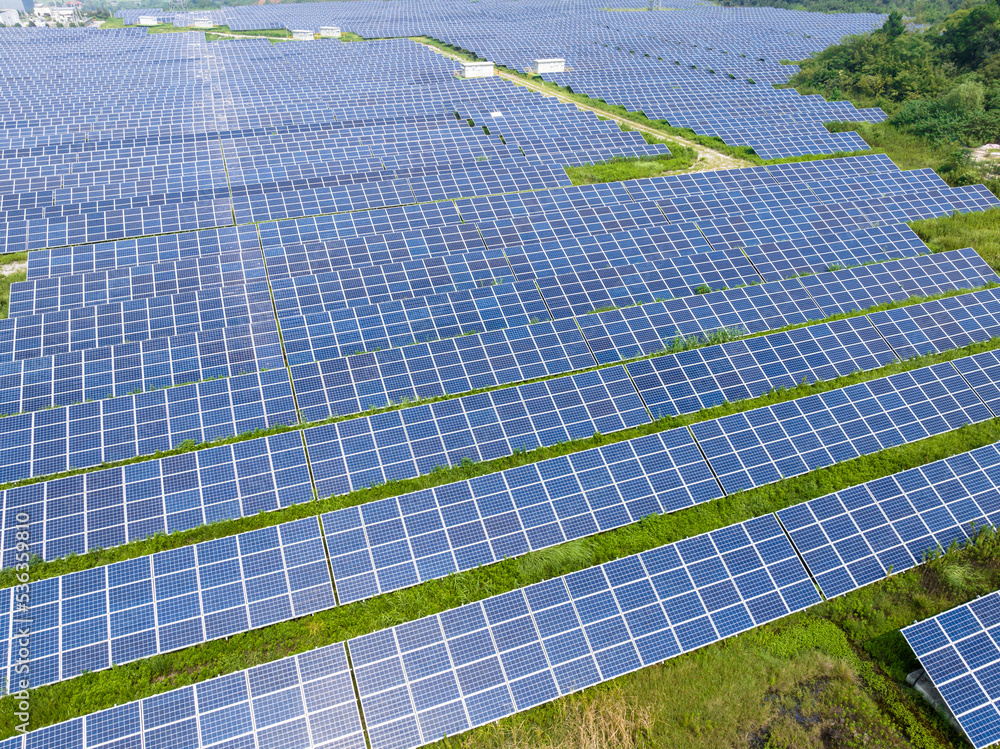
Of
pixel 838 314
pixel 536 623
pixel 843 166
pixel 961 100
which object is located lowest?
pixel 536 623

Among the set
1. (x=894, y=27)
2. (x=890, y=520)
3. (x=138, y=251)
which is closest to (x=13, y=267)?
(x=138, y=251)

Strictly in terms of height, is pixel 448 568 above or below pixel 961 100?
below

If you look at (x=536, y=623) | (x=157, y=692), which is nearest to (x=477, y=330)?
(x=536, y=623)

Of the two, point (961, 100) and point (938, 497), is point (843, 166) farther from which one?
point (938, 497)

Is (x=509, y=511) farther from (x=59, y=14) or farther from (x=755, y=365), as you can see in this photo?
(x=59, y=14)

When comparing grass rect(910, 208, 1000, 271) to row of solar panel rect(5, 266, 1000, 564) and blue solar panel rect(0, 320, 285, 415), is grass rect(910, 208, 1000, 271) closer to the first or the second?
row of solar panel rect(5, 266, 1000, 564)

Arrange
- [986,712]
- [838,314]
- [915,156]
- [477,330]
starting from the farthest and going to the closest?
[915,156] → [838,314] → [477,330] → [986,712]

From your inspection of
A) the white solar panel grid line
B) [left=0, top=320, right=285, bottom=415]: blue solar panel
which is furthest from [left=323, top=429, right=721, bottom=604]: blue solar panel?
the white solar panel grid line

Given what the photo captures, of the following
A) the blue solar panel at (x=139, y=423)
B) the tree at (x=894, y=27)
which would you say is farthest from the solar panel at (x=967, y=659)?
the tree at (x=894, y=27)
